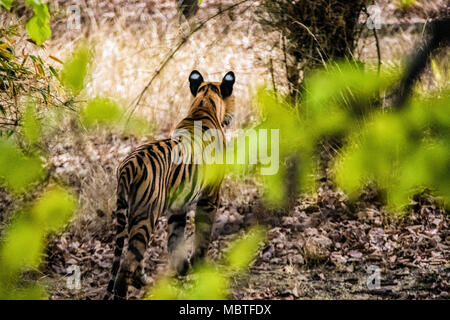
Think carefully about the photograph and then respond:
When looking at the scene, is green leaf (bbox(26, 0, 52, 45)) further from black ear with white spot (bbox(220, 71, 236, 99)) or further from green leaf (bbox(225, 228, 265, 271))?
green leaf (bbox(225, 228, 265, 271))

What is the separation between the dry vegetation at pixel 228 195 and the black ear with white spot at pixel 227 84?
2.47 feet

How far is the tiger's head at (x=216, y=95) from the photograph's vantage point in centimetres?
531

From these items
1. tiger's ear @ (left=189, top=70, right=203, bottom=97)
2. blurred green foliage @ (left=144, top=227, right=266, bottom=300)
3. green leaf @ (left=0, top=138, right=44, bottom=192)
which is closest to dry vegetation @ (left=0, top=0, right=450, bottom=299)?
blurred green foliage @ (left=144, top=227, right=266, bottom=300)

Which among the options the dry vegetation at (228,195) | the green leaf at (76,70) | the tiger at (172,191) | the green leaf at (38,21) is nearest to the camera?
the green leaf at (38,21)

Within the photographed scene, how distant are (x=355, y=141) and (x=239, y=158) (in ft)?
3.66

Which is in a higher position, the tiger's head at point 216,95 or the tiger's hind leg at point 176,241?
the tiger's head at point 216,95

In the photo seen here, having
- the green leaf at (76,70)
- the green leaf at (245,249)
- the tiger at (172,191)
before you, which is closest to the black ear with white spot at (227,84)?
the tiger at (172,191)

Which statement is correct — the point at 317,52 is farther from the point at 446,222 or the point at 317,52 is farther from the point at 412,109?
the point at 446,222

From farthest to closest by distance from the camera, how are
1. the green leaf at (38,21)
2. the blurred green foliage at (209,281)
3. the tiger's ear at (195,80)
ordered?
the tiger's ear at (195,80) → the blurred green foliage at (209,281) → the green leaf at (38,21)

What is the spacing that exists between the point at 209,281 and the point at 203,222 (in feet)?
1.70

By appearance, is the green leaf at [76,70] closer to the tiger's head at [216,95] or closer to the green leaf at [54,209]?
the green leaf at [54,209]

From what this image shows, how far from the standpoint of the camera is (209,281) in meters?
4.99

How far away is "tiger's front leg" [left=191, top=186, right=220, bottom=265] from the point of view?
204 inches
